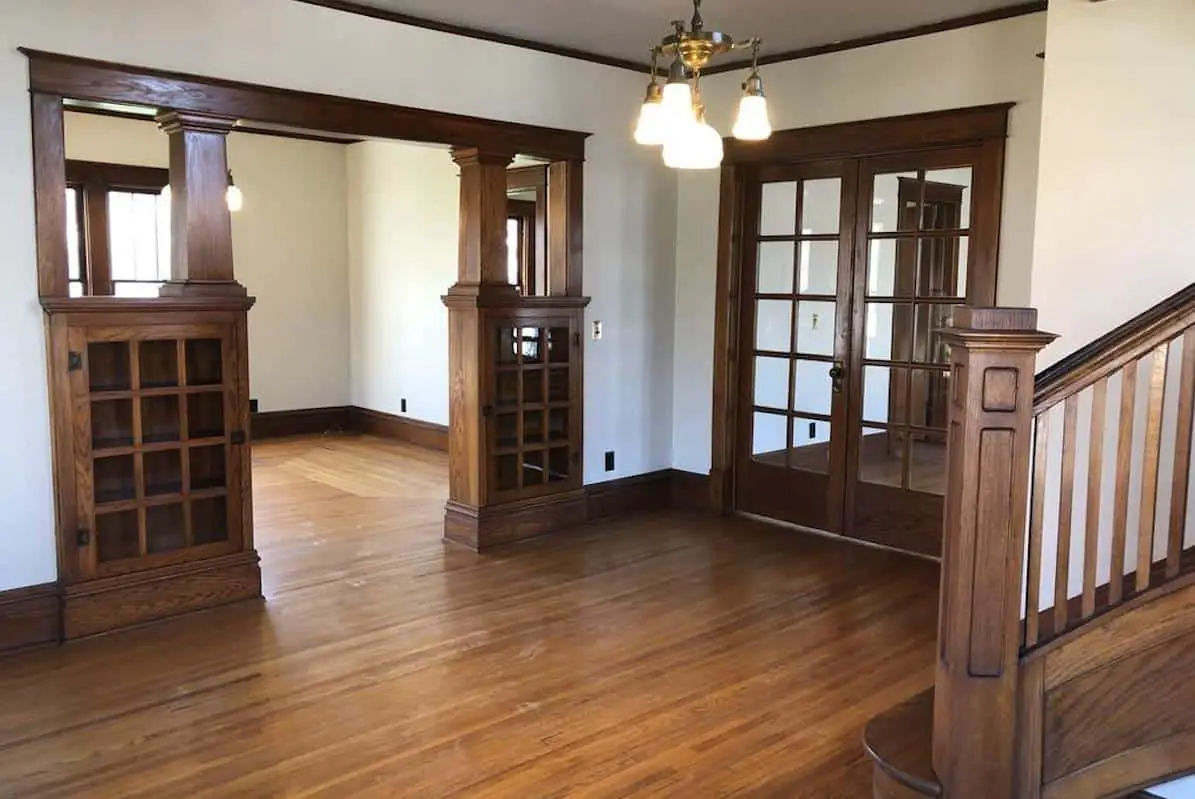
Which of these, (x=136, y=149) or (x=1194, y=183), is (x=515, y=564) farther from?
(x=136, y=149)

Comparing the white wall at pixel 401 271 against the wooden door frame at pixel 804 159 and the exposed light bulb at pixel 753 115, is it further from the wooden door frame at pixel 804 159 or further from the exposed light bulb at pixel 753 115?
the exposed light bulb at pixel 753 115

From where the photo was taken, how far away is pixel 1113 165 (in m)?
3.26

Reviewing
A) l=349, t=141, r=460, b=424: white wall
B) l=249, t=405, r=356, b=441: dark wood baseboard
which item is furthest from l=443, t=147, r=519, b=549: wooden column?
l=249, t=405, r=356, b=441: dark wood baseboard

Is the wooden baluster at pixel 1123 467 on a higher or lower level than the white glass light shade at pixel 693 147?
lower

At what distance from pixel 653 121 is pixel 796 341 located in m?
3.02

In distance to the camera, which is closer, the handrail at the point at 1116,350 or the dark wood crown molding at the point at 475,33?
the handrail at the point at 1116,350

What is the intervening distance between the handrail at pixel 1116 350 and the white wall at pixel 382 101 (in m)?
3.49

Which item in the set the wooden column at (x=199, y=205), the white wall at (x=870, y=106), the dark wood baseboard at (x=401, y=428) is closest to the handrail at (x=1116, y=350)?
the white wall at (x=870, y=106)

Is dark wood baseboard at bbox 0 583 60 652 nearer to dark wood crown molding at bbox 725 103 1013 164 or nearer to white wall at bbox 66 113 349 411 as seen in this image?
dark wood crown molding at bbox 725 103 1013 164

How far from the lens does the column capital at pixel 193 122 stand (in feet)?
13.3

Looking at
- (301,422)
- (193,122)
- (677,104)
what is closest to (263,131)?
(301,422)

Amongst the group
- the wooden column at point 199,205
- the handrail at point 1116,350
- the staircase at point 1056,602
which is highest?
the wooden column at point 199,205

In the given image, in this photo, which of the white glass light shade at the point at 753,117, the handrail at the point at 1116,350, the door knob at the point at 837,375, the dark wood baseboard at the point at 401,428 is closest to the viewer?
Result: the handrail at the point at 1116,350

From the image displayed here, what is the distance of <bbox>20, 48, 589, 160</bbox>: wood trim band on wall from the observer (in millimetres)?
3793
